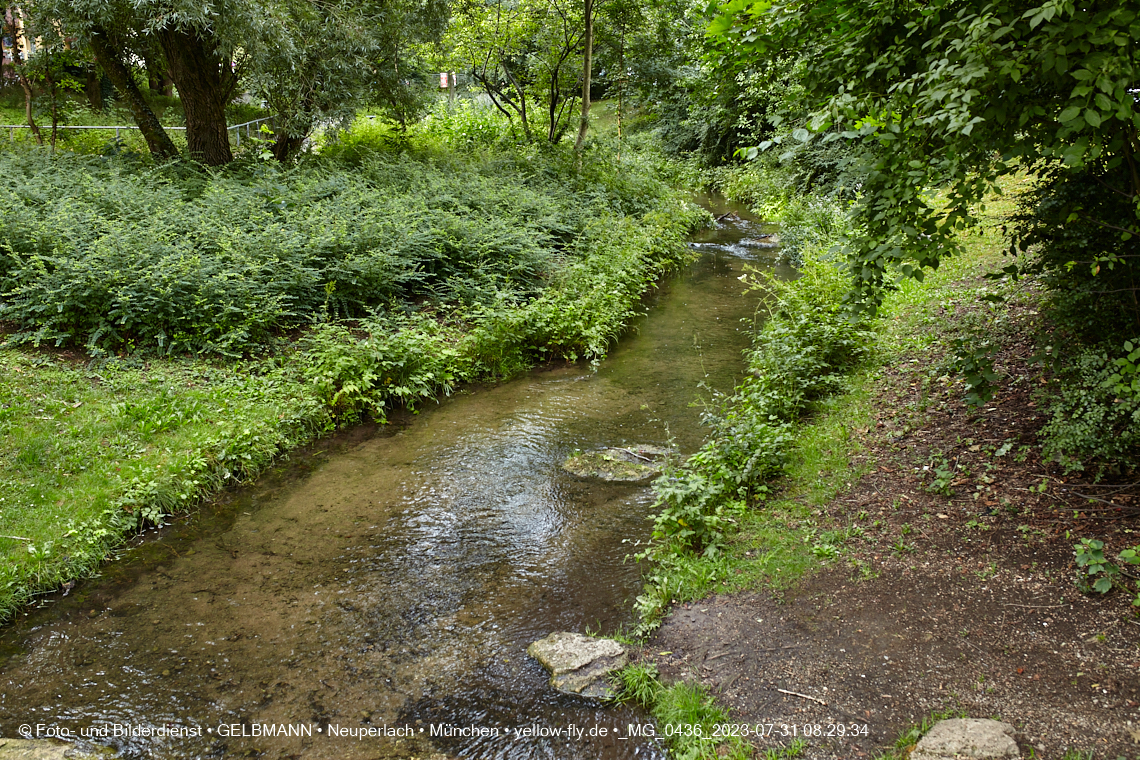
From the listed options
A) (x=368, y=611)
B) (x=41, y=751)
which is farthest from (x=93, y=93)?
(x=41, y=751)

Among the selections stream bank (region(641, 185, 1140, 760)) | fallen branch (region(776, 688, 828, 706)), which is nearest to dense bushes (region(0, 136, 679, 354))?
stream bank (region(641, 185, 1140, 760))

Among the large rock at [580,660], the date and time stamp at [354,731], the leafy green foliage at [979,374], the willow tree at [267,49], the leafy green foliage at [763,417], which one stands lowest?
the date and time stamp at [354,731]

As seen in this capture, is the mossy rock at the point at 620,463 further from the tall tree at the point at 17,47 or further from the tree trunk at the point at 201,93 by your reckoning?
the tall tree at the point at 17,47

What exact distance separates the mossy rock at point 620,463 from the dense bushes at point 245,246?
4.44m

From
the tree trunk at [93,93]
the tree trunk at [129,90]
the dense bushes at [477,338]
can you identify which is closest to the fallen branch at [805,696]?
the dense bushes at [477,338]

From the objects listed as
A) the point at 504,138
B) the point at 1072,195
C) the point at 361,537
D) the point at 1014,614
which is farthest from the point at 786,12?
the point at 504,138

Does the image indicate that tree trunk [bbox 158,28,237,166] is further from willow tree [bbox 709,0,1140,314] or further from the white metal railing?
willow tree [bbox 709,0,1140,314]

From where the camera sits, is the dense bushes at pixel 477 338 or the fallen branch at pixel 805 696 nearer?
the fallen branch at pixel 805 696

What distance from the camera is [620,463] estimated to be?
700 centimetres

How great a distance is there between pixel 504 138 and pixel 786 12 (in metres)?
19.7

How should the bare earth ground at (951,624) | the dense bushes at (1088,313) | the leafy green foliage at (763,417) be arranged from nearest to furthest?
1. the bare earth ground at (951,624)
2. the dense bushes at (1088,313)
3. the leafy green foliage at (763,417)

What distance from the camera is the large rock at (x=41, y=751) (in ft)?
11.8

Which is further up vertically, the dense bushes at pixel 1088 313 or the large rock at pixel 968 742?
the dense bushes at pixel 1088 313

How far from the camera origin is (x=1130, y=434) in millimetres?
3904
